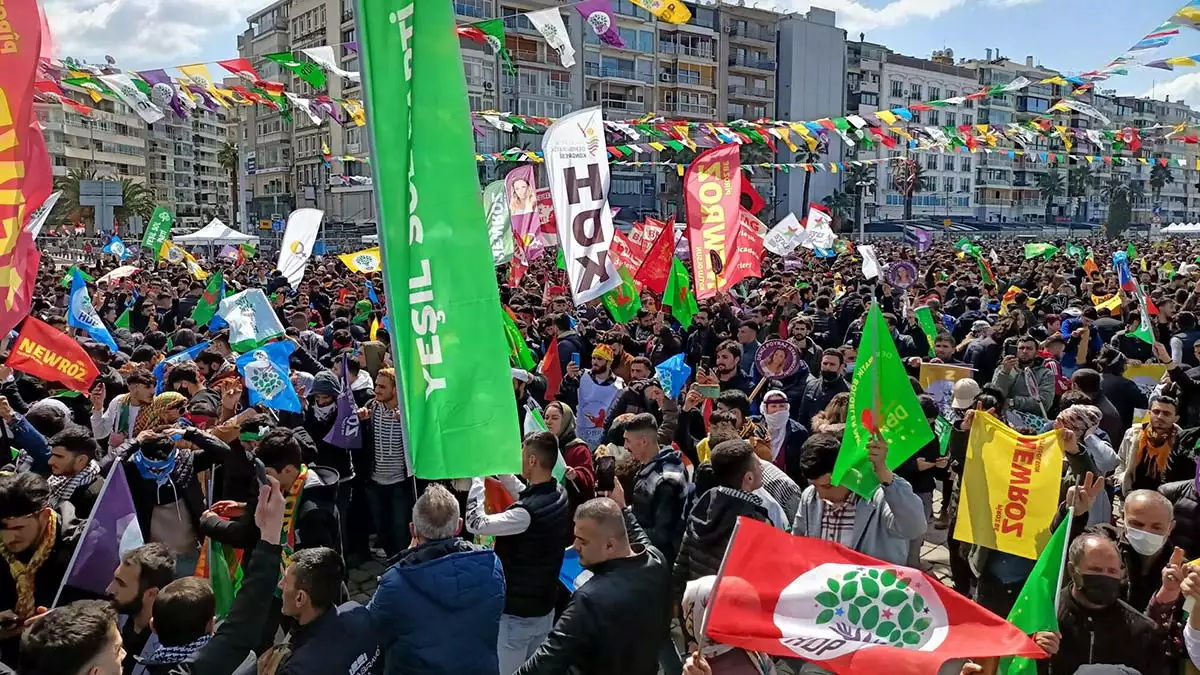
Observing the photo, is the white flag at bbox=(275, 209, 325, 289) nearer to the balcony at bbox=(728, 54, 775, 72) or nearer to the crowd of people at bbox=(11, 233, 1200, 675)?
the crowd of people at bbox=(11, 233, 1200, 675)

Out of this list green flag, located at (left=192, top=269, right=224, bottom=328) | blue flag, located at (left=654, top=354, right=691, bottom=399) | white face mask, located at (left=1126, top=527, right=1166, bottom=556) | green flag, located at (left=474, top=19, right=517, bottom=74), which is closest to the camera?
white face mask, located at (left=1126, top=527, right=1166, bottom=556)

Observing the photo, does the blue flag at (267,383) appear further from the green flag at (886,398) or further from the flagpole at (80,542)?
the green flag at (886,398)

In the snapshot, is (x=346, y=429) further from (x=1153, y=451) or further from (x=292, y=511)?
(x=1153, y=451)

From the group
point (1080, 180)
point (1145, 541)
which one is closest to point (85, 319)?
point (1145, 541)

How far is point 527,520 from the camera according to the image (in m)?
4.18

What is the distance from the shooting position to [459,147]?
3.16 m

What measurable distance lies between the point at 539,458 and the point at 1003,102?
9199cm

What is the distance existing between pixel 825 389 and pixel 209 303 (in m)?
8.43

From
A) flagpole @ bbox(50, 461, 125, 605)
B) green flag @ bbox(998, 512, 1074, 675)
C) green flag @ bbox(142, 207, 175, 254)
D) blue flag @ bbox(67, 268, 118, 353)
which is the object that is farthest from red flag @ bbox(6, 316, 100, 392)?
green flag @ bbox(142, 207, 175, 254)

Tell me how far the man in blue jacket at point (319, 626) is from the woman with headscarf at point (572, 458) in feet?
4.18

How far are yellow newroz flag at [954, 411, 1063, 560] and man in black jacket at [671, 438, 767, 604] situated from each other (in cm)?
127

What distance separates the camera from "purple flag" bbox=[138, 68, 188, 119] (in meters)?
12.8

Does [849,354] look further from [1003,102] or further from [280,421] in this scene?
[1003,102]

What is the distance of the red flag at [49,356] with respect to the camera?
6473 millimetres
